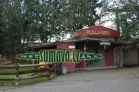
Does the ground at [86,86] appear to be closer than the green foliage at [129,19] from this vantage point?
Yes

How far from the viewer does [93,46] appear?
22.8m

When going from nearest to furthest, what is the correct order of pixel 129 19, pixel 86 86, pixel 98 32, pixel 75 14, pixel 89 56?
pixel 86 86
pixel 89 56
pixel 129 19
pixel 98 32
pixel 75 14

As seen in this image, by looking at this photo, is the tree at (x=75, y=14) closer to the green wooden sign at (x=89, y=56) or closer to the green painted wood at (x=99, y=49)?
the green painted wood at (x=99, y=49)

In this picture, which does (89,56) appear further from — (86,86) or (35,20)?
(35,20)

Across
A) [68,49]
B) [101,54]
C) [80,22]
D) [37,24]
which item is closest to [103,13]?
[80,22]

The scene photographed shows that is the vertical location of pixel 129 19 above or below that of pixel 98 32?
above

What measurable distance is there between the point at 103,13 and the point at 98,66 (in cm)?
2219

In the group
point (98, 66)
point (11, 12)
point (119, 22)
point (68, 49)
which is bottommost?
point (98, 66)

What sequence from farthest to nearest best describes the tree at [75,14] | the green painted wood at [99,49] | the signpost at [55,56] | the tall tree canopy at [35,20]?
the tall tree canopy at [35,20]
the tree at [75,14]
the green painted wood at [99,49]
the signpost at [55,56]

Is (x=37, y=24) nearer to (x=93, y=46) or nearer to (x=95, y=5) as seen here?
(x=95, y=5)

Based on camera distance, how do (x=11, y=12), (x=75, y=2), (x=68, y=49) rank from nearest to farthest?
(x=68, y=49) → (x=75, y=2) → (x=11, y=12)

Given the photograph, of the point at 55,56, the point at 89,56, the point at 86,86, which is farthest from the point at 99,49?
the point at 86,86

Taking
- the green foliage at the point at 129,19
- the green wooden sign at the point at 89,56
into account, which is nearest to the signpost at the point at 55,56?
the green wooden sign at the point at 89,56

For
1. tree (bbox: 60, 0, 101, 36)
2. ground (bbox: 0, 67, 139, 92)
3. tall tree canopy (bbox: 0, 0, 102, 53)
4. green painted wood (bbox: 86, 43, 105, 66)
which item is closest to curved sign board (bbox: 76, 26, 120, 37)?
green painted wood (bbox: 86, 43, 105, 66)
